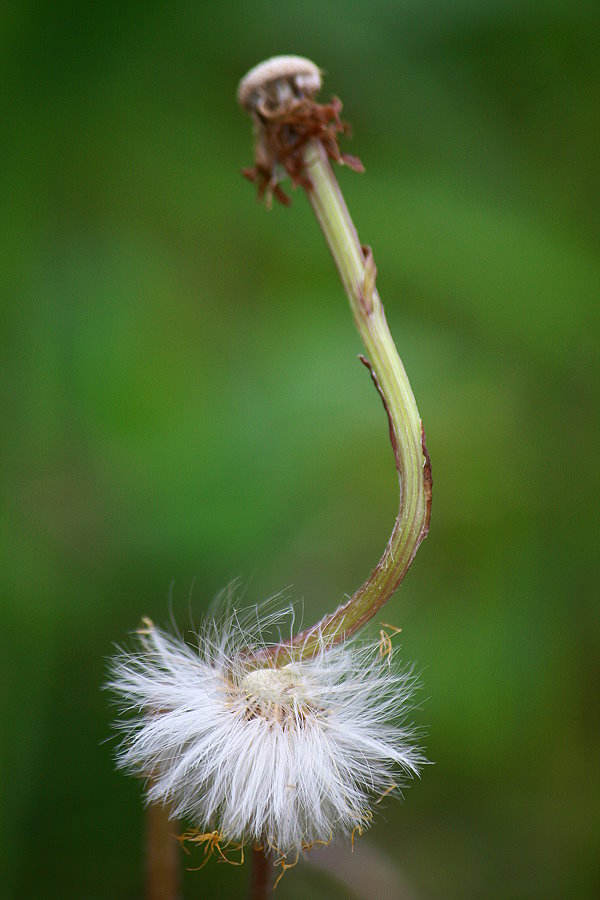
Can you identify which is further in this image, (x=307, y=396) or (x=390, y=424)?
(x=307, y=396)

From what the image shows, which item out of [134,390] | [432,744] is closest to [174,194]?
[134,390]

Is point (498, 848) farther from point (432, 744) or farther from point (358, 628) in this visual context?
point (358, 628)

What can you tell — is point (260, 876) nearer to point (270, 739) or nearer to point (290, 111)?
point (270, 739)

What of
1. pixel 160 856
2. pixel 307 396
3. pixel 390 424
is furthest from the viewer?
pixel 307 396

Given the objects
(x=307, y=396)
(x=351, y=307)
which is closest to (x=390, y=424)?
(x=351, y=307)

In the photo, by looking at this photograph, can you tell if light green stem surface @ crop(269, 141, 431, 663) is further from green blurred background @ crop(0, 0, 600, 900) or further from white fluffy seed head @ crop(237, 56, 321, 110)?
green blurred background @ crop(0, 0, 600, 900)

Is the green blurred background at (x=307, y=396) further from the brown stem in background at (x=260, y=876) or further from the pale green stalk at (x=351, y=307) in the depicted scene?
the pale green stalk at (x=351, y=307)
